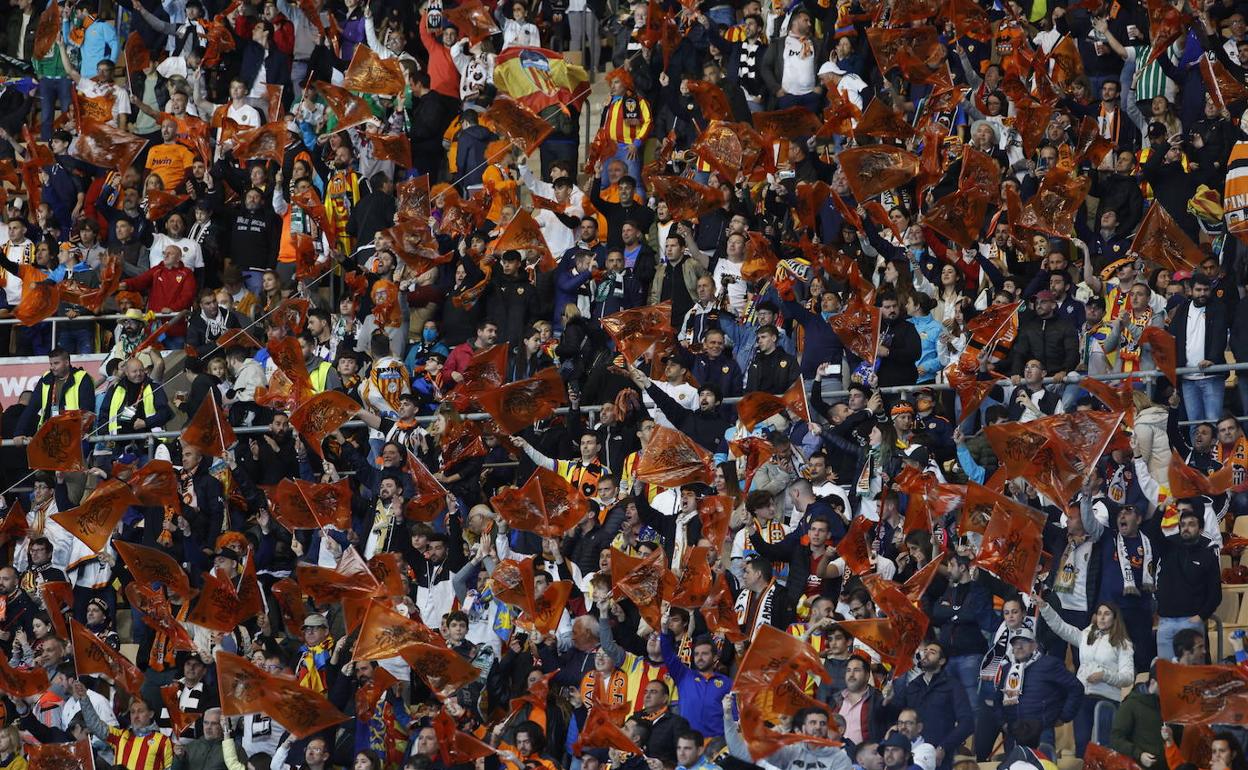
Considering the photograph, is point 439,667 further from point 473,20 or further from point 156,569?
point 473,20

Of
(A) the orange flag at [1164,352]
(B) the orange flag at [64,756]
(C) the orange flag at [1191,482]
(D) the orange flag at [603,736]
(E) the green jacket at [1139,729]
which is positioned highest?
(A) the orange flag at [1164,352]

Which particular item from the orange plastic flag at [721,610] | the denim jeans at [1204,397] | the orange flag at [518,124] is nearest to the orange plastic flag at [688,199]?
the orange flag at [518,124]

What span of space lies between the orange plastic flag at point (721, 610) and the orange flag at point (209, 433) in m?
4.41

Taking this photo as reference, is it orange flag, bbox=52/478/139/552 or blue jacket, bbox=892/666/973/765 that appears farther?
orange flag, bbox=52/478/139/552

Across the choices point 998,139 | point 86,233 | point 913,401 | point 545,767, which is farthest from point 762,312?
point 86,233

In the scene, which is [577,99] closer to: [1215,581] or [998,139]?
[998,139]

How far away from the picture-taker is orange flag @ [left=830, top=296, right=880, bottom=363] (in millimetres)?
18875

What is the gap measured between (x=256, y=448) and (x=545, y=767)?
458 cm

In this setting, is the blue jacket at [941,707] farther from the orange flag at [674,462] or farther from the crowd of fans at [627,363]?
the orange flag at [674,462]

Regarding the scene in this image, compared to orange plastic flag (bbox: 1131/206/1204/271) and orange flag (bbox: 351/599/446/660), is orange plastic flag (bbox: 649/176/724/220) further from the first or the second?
orange flag (bbox: 351/599/446/660)

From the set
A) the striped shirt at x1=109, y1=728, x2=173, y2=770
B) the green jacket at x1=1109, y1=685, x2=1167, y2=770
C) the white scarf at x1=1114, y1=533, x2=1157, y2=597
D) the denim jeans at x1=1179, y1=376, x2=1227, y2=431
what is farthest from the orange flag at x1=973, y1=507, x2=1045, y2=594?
the striped shirt at x1=109, y1=728, x2=173, y2=770

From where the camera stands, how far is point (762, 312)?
759 inches

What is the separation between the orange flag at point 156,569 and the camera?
18.8 m

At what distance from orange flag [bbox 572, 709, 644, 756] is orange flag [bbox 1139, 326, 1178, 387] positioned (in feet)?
15.4
